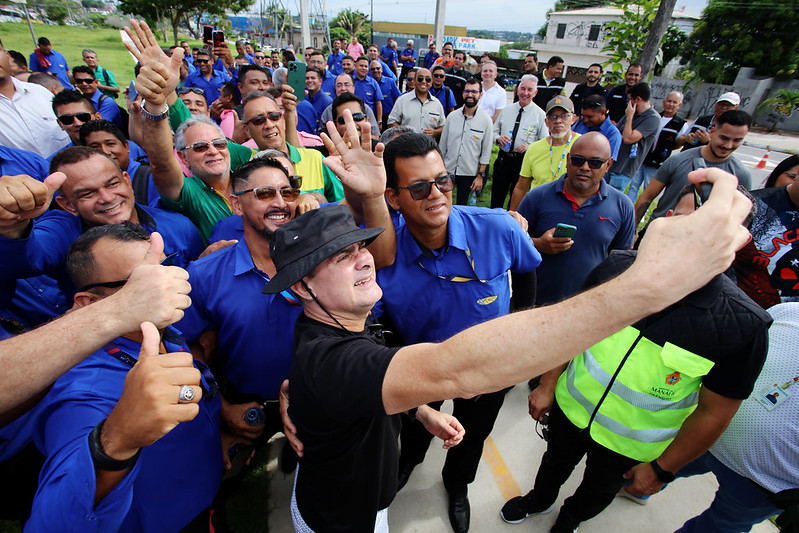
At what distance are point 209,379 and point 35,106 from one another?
4.25 meters

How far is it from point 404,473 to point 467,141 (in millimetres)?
4829

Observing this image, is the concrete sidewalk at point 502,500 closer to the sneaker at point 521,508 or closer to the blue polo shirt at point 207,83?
the sneaker at point 521,508

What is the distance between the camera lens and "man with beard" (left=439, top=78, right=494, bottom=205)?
19.4 ft

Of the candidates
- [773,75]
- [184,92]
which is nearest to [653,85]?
[773,75]

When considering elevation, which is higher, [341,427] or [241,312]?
[341,427]

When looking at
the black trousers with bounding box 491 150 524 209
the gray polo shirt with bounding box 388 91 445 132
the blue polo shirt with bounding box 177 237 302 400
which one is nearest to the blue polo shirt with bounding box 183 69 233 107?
the gray polo shirt with bounding box 388 91 445 132

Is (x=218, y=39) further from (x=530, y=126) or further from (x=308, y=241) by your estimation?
(x=308, y=241)

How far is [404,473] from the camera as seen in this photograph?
291 cm

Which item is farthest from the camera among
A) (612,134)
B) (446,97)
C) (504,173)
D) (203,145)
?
(446,97)

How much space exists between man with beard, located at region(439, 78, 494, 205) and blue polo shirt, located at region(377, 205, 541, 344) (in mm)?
3921

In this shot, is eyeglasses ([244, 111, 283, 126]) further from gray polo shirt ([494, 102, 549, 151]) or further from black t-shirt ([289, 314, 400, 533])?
gray polo shirt ([494, 102, 549, 151])

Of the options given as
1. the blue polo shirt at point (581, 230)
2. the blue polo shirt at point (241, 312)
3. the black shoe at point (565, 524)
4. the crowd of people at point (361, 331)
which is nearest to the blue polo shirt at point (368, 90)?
the crowd of people at point (361, 331)

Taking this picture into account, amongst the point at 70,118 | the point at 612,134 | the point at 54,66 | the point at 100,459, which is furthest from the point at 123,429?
the point at 54,66

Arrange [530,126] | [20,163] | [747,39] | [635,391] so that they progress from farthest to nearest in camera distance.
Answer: [747,39] → [530,126] → [20,163] → [635,391]
